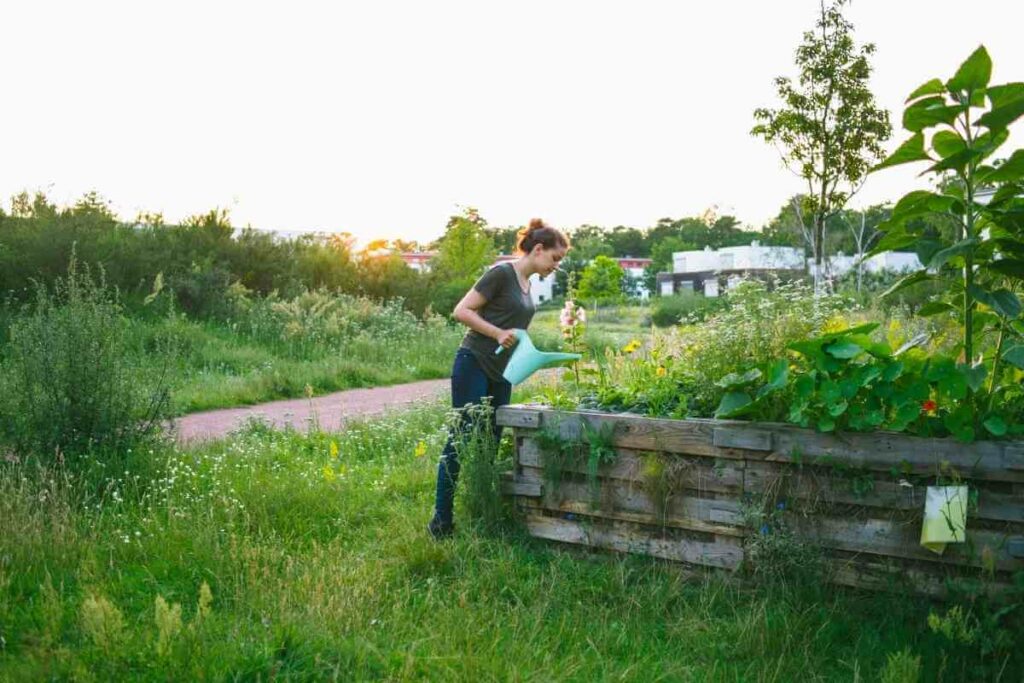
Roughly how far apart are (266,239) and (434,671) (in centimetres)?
1680

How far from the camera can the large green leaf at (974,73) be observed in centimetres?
316

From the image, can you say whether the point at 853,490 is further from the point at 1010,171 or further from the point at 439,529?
the point at 439,529

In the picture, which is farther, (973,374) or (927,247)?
(927,247)

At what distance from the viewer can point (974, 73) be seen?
126 inches

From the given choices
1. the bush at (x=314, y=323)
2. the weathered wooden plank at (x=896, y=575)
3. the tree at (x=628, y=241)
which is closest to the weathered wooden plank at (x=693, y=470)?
the weathered wooden plank at (x=896, y=575)

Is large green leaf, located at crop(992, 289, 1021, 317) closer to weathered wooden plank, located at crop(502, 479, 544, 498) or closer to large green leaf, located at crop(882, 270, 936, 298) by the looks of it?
large green leaf, located at crop(882, 270, 936, 298)

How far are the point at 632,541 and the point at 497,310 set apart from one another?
4.51 ft

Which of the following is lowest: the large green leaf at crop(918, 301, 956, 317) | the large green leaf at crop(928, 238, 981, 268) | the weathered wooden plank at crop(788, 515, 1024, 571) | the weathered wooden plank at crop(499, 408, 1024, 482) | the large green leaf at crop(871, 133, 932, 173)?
Answer: the weathered wooden plank at crop(788, 515, 1024, 571)

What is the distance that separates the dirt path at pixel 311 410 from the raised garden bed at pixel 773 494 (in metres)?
3.61

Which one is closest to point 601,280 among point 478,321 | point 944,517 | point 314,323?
point 314,323

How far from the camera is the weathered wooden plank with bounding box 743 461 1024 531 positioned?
318cm

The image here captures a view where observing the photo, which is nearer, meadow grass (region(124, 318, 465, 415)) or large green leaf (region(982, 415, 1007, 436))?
large green leaf (region(982, 415, 1007, 436))

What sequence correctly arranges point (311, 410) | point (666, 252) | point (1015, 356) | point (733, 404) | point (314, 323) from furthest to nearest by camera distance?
1. point (666, 252)
2. point (314, 323)
3. point (311, 410)
4. point (733, 404)
5. point (1015, 356)

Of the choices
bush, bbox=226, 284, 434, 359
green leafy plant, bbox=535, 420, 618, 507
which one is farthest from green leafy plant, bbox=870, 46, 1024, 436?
bush, bbox=226, 284, 434, 359
